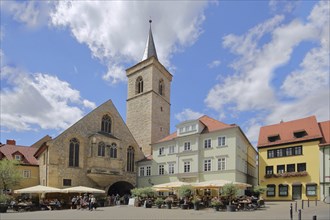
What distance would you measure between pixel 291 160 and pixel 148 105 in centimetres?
2375

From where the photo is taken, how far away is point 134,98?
191 feet

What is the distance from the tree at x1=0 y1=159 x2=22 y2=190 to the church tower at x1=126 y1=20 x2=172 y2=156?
20.4 metres

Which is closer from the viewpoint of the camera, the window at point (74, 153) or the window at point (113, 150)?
the window at point (74, 153)

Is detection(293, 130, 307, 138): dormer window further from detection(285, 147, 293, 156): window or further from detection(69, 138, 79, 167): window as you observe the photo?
detection(69, 138, 79, 167): window

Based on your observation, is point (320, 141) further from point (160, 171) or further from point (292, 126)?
point (160, 171)

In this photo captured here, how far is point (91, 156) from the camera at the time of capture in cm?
4272

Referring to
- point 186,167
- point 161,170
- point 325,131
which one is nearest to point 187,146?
point 186,167

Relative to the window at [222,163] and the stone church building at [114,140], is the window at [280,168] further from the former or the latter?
the stone church building at [114,140]

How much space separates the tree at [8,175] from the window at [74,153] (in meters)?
6.17

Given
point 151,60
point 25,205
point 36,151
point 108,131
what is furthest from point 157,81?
point 25,205

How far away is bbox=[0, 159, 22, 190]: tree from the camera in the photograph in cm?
3644

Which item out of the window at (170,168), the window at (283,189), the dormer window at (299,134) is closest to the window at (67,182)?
the window at (170,168)

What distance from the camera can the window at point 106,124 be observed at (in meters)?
46.7

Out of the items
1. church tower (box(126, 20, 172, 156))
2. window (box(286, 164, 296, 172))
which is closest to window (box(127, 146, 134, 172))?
church tower (box(126, 20, 172, 156))
